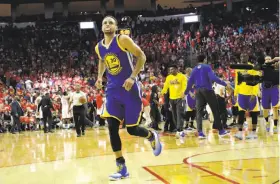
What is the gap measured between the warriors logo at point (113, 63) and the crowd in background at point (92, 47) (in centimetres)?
1591

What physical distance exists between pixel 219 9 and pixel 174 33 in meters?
4.69

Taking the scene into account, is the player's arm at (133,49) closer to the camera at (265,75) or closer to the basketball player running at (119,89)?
the basketball player running at (119,89)

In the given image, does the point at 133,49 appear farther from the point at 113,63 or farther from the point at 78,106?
the point at 78,106

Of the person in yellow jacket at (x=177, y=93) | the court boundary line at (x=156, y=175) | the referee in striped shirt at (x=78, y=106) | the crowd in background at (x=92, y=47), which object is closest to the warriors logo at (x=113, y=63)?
the court boundary line at (x=156, y=175)

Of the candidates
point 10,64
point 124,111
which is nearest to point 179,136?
point 124,111

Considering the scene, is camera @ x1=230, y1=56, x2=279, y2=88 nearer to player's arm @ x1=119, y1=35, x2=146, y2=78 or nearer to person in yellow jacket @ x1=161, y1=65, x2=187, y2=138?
player's arm @ x1=119, y1=35, x2=146, y2=78

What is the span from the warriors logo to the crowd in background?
1591 cm

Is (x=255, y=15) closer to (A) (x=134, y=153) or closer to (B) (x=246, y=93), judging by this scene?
(B) (x=246, y=93)

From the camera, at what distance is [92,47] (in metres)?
32.0

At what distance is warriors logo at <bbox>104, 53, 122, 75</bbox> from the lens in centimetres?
564

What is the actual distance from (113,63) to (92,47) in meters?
26.6

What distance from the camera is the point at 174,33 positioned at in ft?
105

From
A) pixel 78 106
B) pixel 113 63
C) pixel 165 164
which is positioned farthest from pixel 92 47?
A: pixel 113 63

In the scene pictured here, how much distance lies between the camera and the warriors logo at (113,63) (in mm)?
5641
